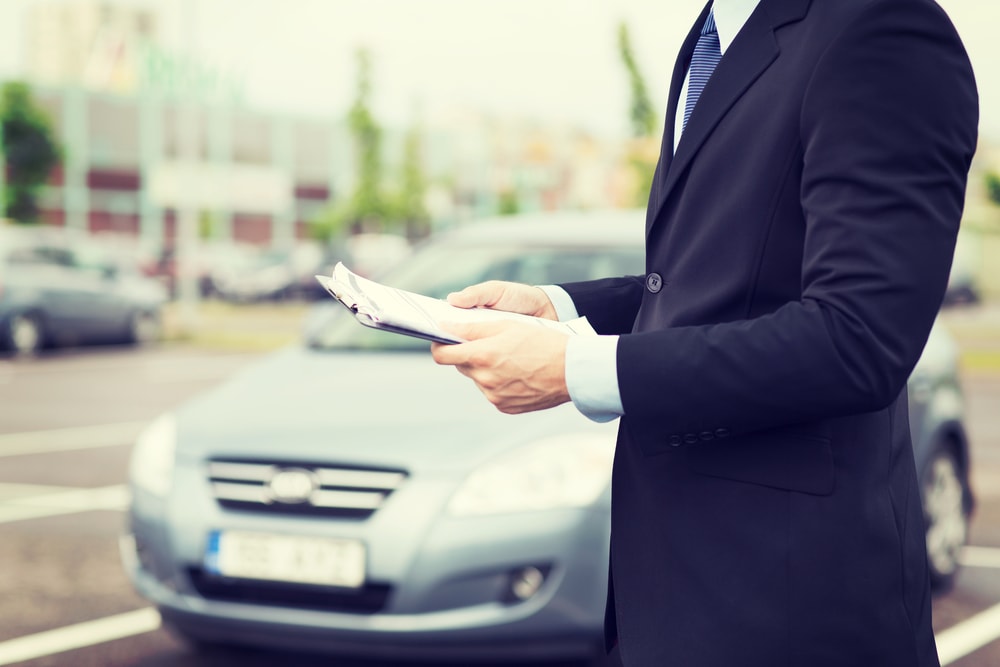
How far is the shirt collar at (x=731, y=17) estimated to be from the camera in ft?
5.21

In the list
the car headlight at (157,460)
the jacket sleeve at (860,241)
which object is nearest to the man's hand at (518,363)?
the jacket sleeve at (860,241)

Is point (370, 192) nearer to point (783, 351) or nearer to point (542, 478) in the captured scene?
point (542, 478)

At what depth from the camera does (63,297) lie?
52.4ft

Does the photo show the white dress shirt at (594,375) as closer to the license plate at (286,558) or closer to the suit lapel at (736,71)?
the suit lapel at (736,71)

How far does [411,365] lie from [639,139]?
15.3m

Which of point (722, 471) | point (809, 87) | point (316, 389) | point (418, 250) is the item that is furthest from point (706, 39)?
point (418, 250)

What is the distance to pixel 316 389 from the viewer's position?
13.1 ft

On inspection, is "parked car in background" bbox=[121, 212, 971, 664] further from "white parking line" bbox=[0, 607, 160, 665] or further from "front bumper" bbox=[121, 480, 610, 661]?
"white parking line" bbox=[0, 607, 160, 665]

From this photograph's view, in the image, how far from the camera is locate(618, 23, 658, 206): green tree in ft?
60.0

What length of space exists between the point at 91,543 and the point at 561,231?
107 inches

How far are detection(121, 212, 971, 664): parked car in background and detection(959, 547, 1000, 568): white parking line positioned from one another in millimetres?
2759

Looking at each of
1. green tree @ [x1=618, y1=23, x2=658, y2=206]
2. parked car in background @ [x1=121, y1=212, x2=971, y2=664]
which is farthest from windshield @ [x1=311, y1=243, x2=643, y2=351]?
green tree @ [x1=618, y1=23, x2=658, y2=206]

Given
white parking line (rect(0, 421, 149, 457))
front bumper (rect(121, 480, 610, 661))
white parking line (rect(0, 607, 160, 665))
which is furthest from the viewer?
white parking line (rect(0, 421, 149, 457))

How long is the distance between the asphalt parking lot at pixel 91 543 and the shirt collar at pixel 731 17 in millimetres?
2797
